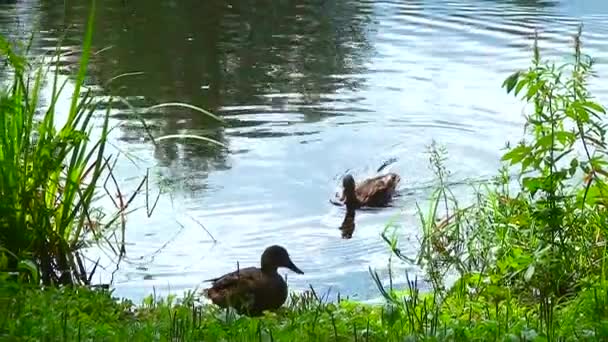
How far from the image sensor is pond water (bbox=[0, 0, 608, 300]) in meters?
7.16

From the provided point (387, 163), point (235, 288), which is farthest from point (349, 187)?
point (235, 288)

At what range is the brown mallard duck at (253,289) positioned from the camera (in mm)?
5543

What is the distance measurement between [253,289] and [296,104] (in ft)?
15.5

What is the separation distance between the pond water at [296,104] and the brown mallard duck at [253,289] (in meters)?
0.50

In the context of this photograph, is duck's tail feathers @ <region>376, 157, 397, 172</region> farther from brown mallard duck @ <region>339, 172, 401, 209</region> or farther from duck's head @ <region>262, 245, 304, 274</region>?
duck's head @ <region>262, 245, 304, 274</region>

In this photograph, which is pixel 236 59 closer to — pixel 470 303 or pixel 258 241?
pixel 258 241

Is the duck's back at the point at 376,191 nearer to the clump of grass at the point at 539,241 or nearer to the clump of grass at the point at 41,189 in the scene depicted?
the clump of grass at the point at 539,241

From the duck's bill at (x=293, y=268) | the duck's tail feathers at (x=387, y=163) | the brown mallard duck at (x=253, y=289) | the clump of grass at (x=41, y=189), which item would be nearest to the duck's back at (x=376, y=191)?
the duck's tail feathers at (x=387, y=163)

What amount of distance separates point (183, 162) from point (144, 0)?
8.12m

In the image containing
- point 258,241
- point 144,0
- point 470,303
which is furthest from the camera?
point 144,0

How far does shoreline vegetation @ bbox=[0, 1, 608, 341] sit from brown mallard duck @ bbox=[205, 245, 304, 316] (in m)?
0.10

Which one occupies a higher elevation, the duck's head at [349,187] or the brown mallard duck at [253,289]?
the brown mallard duck at [253,289]

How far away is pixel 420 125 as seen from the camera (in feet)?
31.7

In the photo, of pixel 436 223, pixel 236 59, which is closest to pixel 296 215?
pixel 436 223
